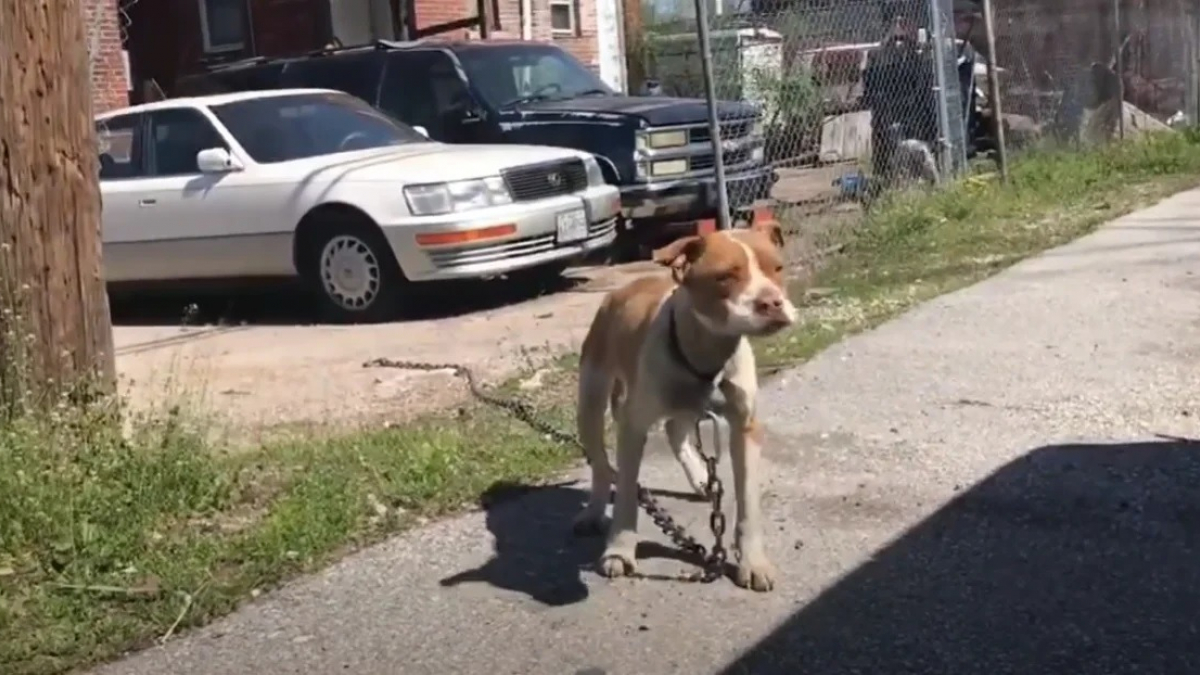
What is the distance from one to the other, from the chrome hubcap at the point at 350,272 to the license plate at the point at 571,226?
1.18m

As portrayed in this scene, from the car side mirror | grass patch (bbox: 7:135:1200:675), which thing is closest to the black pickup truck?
the car side mirror

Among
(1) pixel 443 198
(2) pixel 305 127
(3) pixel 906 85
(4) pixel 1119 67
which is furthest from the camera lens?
(4) pixel 1119 67

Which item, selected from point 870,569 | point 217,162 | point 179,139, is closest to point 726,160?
point 217,162

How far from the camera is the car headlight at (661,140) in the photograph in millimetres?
12750

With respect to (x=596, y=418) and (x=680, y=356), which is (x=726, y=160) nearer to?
(x=596, y=418)

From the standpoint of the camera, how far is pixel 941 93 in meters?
14.0

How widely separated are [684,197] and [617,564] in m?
8.04

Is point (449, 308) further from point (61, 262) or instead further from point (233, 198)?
point (61, 262)

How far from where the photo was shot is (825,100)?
1468 centimetres

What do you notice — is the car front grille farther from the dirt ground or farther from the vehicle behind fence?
the vehicle behind fence

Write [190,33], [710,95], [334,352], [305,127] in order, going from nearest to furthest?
1. [334,352]
2. [710,95]
3. [305,127]
4. [190,33]

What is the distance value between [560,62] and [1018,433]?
831 cm

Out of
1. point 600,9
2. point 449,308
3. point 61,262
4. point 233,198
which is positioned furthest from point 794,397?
point 600,9

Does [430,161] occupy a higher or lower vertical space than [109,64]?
lower
